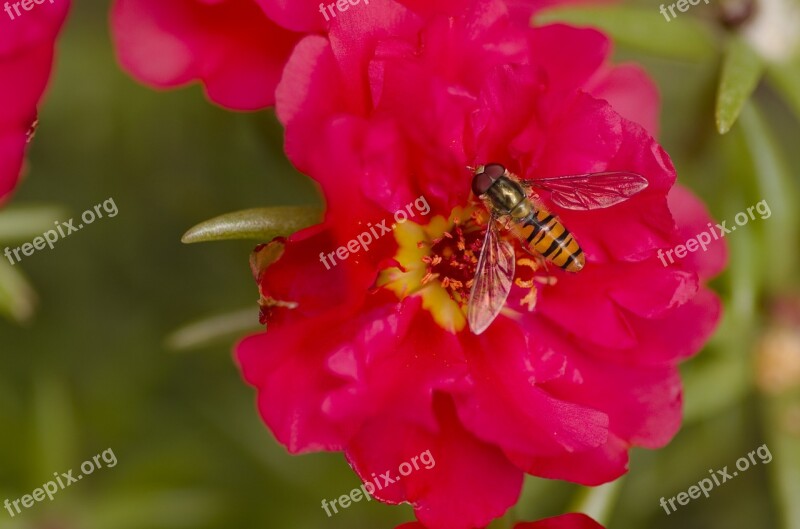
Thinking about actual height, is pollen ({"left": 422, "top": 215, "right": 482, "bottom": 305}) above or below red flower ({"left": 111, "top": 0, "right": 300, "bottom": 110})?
below

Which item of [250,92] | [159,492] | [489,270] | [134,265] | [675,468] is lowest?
[675,468]

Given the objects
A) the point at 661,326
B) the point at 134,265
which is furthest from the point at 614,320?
the point at 134,265

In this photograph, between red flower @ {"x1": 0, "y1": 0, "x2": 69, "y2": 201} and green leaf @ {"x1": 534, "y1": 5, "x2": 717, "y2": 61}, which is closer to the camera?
red flower @ {"x1": 0, "y1": 0, "x2": 69, "y2": 201}

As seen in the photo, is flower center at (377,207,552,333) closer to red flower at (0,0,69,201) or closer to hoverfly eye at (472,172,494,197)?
hoverfly eye at (472,172,494,197)

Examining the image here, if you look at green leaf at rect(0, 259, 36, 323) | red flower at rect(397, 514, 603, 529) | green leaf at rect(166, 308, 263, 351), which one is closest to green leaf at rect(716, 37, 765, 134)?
red flower at rect(397, 514, 603, 529)

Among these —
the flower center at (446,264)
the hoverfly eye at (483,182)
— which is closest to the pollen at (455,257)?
the flower center at (446,264)

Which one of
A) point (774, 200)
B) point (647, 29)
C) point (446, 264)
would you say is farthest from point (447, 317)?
point (774, 200)

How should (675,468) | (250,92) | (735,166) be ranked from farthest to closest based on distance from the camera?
(675,468) → (735,166) → (250,92)

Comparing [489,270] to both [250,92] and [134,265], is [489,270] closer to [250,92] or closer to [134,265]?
[250,92]

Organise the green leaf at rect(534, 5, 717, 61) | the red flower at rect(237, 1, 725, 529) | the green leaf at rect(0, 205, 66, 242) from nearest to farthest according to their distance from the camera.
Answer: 1. the red flower at rect(237, 1, 725, 529)
2. the green leaf at rect(534, 5, 717, 61)
3. the green leaf at rect(0, 205, 66, 242)
